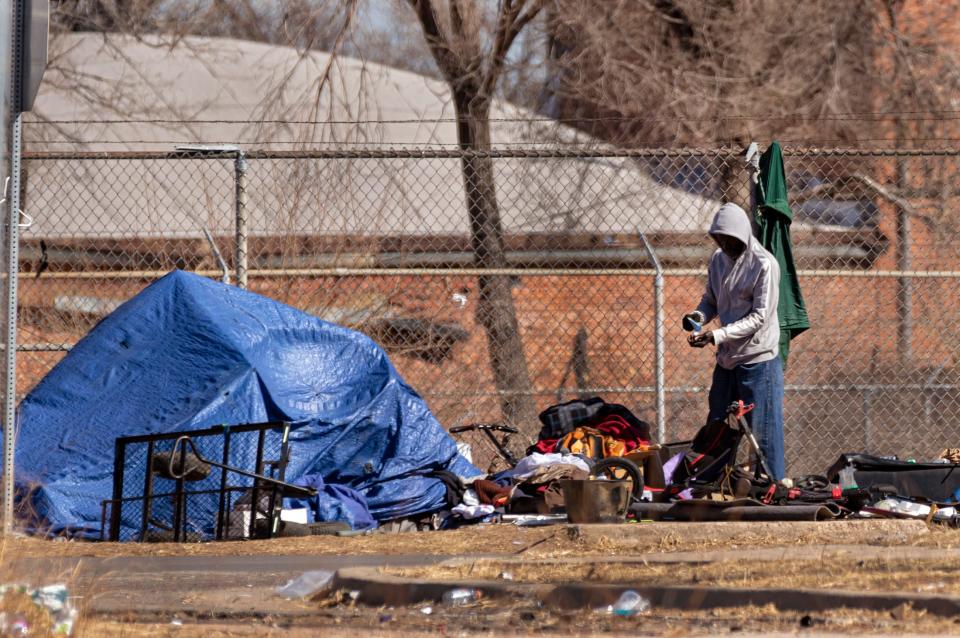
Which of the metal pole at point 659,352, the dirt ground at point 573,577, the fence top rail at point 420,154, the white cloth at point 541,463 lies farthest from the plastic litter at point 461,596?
the fence top rail at point 420,154

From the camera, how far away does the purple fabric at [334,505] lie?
25.3 ft

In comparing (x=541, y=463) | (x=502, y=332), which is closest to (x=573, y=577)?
(x=541, y=463)

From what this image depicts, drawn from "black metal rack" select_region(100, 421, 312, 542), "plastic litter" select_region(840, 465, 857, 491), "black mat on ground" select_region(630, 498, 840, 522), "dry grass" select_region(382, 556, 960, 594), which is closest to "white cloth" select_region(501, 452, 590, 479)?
"black mat on ground" select_region(630, 498, 840, 522)

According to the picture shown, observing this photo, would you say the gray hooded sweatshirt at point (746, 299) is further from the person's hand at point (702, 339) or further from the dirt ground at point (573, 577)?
the dirt ground at point (573, 577)

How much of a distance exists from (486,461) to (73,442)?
10.9ft

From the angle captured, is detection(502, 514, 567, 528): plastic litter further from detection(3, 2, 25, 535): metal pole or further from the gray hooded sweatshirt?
detection(3, 2, 25, 535): metal pole

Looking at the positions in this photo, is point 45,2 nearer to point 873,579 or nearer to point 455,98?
point 873,579

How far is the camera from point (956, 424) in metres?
10.2

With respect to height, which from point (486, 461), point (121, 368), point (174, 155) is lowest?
point (486, 461)

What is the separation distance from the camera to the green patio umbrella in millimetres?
8344

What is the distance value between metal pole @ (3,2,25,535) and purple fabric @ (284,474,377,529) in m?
1.71

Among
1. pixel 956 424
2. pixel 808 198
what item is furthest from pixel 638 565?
pixel 808 198

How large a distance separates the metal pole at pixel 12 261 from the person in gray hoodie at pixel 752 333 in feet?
12.2

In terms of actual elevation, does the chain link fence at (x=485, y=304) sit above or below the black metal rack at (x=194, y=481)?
above
